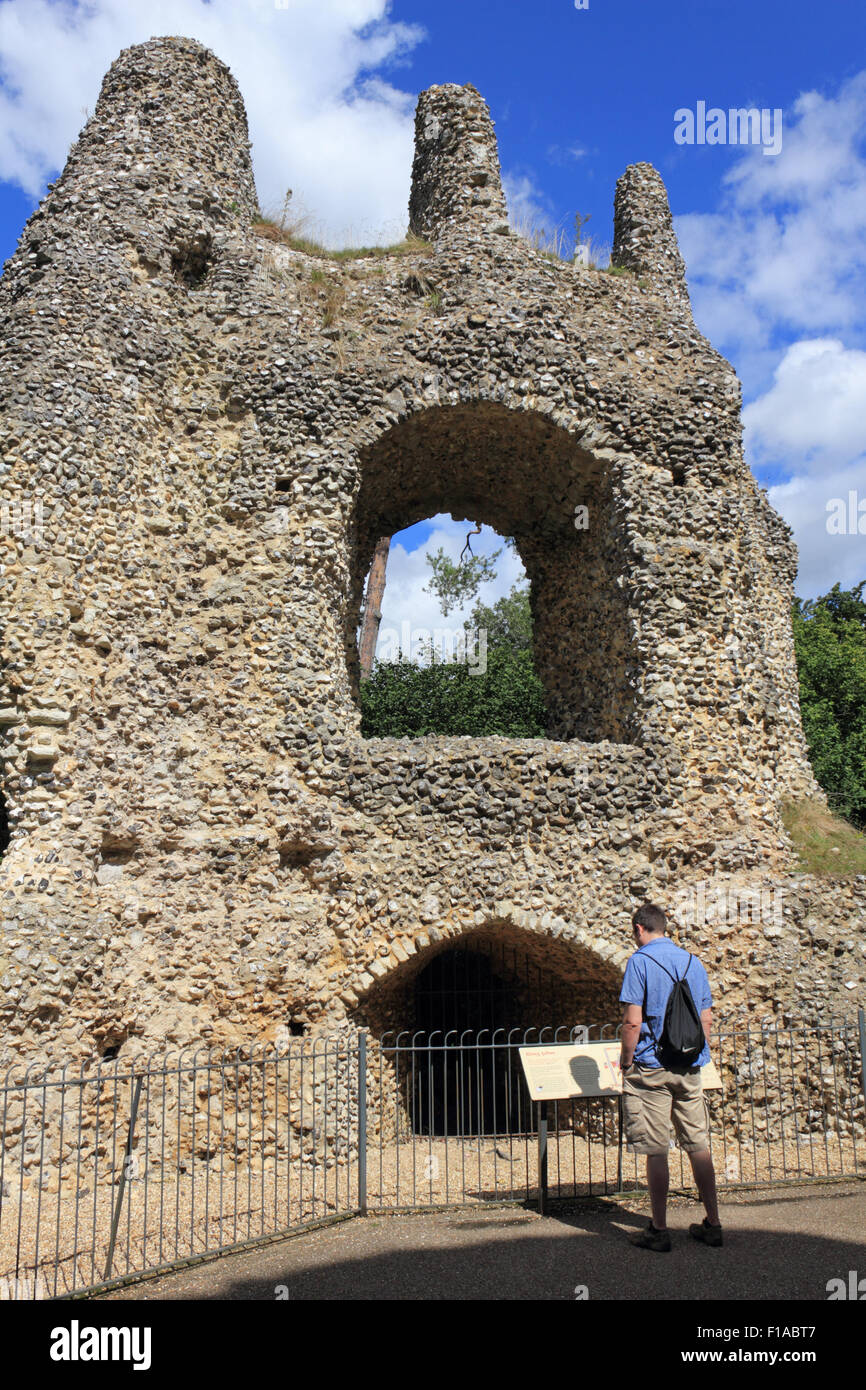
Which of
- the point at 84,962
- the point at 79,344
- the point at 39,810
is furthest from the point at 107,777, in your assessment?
the point at 79,344

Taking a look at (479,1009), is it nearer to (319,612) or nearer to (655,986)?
(319,612)

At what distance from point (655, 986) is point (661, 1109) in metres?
0.72

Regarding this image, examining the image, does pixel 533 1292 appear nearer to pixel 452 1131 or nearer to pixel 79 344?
pixel 452 1131

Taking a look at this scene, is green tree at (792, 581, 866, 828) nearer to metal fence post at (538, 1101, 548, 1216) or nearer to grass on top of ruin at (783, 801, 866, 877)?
grass on top of ruin at (783, 801, 866, 877)

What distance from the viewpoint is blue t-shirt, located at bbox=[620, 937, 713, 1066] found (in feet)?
17.5

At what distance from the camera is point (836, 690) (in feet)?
80.8

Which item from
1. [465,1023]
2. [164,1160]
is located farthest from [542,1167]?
[465,1023]

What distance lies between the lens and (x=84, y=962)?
778 cm

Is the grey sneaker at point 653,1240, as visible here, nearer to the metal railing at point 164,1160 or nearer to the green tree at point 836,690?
the metal railing at point 164,1160

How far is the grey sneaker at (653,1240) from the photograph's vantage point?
527cm

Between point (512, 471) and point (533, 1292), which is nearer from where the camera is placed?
point (533, 1292)

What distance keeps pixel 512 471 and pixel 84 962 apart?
298 inches

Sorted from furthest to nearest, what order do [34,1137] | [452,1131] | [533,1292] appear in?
[452,1131], [34,1137], [533,1292]

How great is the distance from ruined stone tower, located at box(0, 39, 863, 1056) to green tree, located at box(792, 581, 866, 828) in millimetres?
11624
